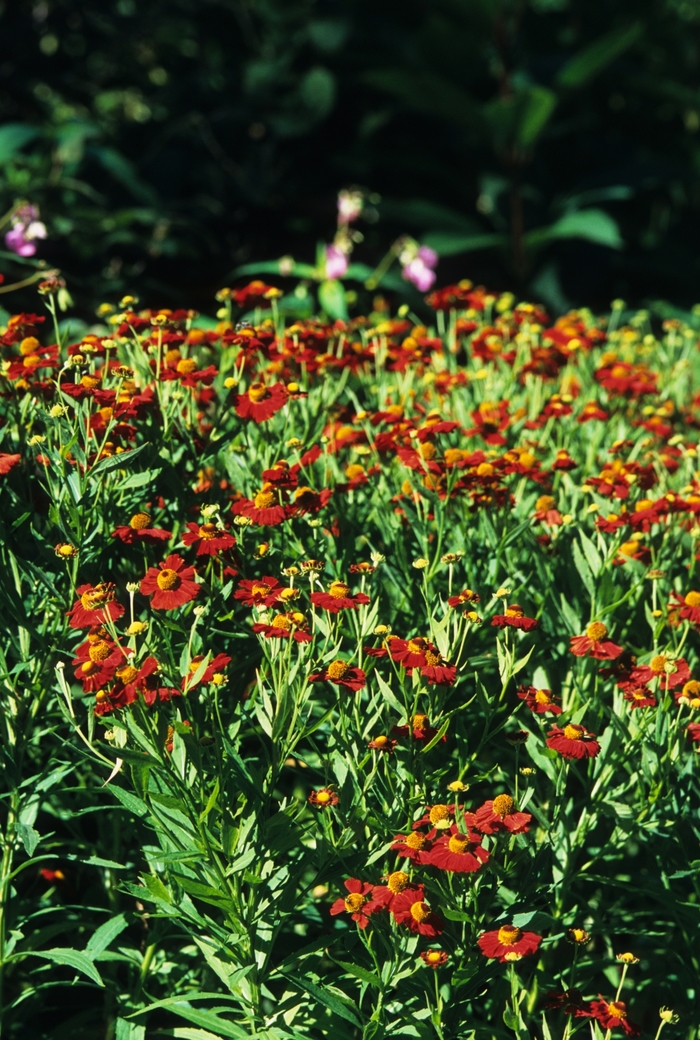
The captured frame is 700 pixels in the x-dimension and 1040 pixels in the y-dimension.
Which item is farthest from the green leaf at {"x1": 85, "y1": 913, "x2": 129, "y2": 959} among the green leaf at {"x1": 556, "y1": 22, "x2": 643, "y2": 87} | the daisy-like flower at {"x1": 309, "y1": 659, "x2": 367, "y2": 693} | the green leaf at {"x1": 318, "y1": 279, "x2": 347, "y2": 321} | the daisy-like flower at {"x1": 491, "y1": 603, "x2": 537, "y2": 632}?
the green leaf at {"x1": 556, "y1": 22, "x2": 643, "y2": 87}

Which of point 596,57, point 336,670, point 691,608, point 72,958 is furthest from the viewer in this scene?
point 596,57

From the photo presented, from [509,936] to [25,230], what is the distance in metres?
2.12

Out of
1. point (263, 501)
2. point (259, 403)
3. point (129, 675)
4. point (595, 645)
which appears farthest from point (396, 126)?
point (129, 675)

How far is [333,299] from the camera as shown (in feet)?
11.9

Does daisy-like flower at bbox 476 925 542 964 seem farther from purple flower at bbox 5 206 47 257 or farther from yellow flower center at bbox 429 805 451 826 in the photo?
purple flower at bbox 5 206 47 257

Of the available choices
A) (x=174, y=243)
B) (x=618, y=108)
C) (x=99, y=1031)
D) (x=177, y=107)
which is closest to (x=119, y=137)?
(x=177, y=107)

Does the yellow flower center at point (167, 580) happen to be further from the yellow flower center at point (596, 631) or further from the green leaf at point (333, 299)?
the green leaf at point (333, 299)

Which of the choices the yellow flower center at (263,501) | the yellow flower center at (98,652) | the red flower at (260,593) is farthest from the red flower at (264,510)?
the yellow flower center at (98,652)

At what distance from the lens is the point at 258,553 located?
1.86m

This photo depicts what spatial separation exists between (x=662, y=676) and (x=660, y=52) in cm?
542

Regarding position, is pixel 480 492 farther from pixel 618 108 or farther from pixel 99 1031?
pixel 618 108

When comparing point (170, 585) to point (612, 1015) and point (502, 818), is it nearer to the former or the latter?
point (502, 818)

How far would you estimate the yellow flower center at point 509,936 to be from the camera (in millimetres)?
1457

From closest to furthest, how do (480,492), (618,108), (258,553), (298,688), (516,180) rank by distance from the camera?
(298,688) → (258,553) → (480,492) → (516,180) → (618,108)
